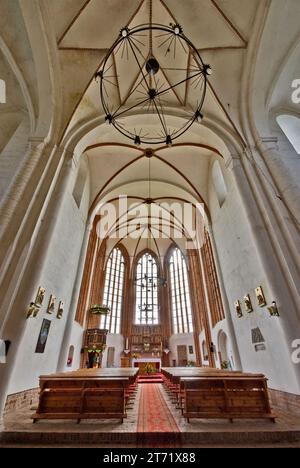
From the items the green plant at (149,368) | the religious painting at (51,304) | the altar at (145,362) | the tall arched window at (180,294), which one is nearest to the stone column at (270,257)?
the religious painting at (51,304)

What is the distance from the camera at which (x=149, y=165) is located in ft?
38.9

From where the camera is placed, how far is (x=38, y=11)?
6.10 meters

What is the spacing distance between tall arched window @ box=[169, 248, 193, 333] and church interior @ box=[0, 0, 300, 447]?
7.41 meters

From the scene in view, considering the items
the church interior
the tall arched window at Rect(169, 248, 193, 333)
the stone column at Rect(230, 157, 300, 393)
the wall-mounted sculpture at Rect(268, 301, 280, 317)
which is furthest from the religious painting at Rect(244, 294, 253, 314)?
the tall arched window at Rect(169, 248, 193, 333)

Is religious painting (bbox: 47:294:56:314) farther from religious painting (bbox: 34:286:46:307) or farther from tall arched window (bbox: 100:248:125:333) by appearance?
tall arched window (bbox: 100:248:125:333)

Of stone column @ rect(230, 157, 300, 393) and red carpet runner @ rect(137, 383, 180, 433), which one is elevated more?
stone column @ rect(230, 157, 300, 393)

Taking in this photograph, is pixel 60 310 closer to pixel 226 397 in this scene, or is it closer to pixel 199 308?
pixel 226 397

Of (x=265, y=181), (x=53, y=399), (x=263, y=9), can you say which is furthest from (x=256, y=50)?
(x=53, y=399)

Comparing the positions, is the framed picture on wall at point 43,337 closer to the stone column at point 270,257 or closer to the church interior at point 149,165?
the church interior at point 149,165

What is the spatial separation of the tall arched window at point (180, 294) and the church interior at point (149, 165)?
741 cm

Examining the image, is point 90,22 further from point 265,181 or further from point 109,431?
point 109,431

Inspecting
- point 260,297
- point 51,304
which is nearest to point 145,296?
point 51,304

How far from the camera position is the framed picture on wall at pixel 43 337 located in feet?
21.3

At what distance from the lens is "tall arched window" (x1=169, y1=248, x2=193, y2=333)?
18922 millimetres
